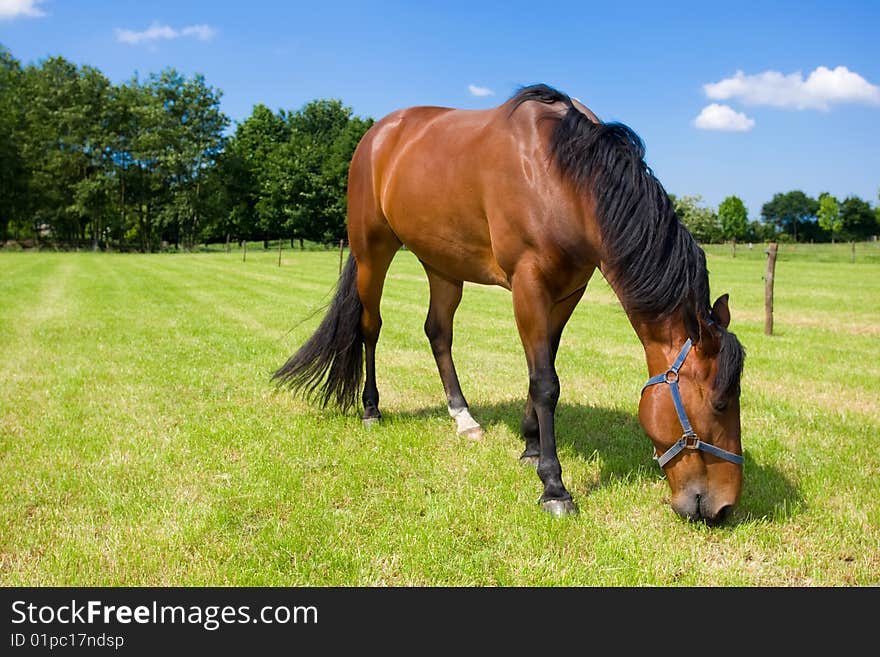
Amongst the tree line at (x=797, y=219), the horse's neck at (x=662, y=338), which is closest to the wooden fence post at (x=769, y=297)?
the horse's neck at (x=662, y=338)

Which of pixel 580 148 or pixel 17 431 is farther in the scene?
pixel 17 431

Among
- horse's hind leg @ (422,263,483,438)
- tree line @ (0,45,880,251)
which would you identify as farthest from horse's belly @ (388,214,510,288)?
tree line @ (0,45,880,251)

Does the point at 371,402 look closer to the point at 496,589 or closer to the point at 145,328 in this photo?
the point at 496,589

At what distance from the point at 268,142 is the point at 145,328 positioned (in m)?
64.9

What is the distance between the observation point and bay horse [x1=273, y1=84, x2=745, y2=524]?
115 inches

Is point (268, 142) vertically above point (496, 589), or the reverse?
point (268, 142)

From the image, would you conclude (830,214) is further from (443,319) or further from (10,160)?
→ (443,319)

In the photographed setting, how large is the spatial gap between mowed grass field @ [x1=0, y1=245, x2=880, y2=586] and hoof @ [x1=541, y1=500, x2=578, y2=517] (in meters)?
0.07

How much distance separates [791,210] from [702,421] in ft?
484

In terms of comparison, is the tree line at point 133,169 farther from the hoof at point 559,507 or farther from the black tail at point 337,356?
the hoof at point 559,507

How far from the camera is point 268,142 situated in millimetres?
70062

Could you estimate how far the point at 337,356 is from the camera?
5.38 meters

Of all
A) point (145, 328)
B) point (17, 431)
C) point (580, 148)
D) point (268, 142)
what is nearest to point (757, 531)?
point (580, 148)

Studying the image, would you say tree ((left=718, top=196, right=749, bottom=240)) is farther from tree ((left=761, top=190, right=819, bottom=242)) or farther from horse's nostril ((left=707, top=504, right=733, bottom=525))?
horse's nostril ((left=707, top=504, right=733, bottom=525))
